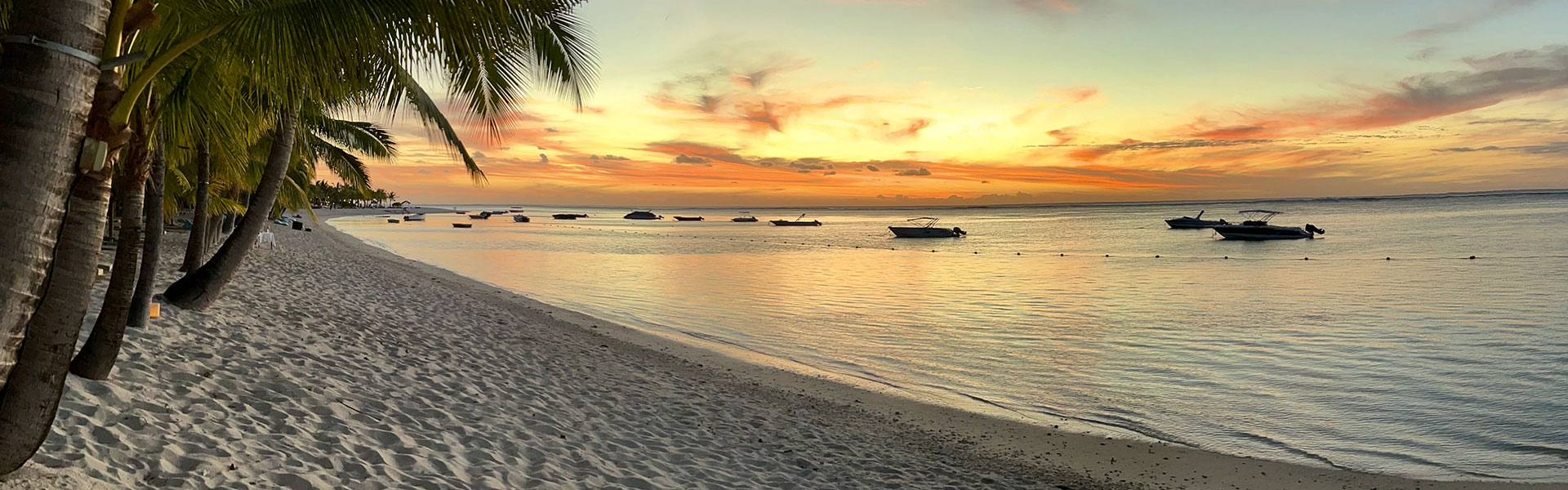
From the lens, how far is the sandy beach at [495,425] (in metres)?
5.12

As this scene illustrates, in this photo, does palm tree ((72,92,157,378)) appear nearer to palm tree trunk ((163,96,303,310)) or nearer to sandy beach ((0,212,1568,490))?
sandy beach ((0,212,1568,490))

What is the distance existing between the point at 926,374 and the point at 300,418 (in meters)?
9.33

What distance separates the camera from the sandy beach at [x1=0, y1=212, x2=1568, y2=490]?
512 cm

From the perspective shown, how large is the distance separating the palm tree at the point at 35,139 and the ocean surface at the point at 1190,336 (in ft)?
31.9

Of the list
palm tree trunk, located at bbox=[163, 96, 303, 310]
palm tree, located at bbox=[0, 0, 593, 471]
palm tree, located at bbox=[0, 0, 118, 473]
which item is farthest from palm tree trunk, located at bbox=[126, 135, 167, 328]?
palm tree, located at bbox=[0, 0, 118, 473]

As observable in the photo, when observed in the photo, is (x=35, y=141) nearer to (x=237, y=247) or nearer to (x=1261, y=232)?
(x=237, y=247)

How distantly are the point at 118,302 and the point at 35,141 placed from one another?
147 inches

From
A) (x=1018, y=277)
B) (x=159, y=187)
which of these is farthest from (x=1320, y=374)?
(x=1018, y=277)

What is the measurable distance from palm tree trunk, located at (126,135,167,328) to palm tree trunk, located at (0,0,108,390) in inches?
213

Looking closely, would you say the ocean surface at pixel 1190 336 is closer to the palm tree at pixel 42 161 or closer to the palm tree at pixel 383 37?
the palm tree at pixel 383 37

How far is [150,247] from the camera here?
8180 millimetres

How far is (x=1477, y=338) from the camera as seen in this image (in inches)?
680

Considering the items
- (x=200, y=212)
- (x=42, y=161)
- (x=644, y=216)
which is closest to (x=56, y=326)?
(x=42, y=161)

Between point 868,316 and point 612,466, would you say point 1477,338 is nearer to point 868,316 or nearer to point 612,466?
point 868,316
